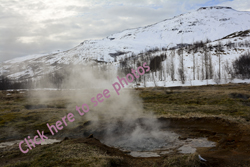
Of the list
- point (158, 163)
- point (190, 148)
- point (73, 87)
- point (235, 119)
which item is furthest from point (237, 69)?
point (158, 163)

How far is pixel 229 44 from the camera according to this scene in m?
99.5

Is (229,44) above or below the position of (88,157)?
above

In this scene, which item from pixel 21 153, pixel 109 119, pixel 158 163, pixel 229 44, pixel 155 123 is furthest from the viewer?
pixel 229 44

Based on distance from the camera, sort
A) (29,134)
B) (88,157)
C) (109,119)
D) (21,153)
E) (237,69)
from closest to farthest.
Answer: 1. (88,157)
2. (21,153)
3. (29,134)
4. (109,119)
5. (237,69)

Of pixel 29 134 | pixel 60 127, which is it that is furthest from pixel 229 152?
pixel 29 134

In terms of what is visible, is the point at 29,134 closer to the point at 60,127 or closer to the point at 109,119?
the point at 60,127

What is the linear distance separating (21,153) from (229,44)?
113958 mm

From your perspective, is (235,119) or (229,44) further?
(229,44)

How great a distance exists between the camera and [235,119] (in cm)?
1711

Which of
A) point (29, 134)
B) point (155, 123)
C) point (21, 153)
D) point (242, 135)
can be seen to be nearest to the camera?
point (21, 153)

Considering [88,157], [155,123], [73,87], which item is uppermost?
[73,87]

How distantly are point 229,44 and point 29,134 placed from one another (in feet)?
365

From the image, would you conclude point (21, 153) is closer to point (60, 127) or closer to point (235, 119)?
point (60, 127)

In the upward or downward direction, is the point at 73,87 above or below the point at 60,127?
above
